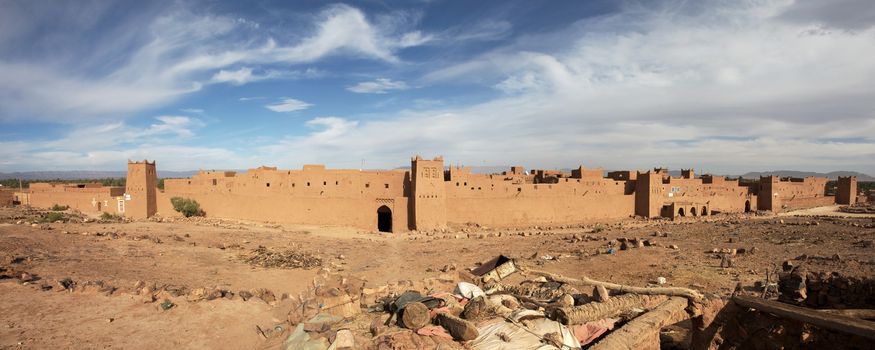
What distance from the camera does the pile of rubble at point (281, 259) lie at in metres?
15.7

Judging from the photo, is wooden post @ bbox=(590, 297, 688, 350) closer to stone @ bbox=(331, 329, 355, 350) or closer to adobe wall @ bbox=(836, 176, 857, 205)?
stone @ bbox=(331, 329, 355, 350)

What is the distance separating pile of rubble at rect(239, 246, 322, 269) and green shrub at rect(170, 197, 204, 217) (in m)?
17.9

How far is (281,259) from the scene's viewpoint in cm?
1627

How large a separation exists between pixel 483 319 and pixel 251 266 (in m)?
11.1

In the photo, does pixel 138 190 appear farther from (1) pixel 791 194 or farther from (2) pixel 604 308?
(1) pixel 791 194

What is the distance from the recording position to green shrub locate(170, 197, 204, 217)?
32406 mm

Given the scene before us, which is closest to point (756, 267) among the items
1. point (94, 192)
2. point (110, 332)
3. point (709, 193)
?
point (110, 332)

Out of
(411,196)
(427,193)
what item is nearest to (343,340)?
(427,193)

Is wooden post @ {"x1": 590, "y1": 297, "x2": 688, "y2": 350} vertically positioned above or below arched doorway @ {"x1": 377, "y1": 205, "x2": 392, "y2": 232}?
above

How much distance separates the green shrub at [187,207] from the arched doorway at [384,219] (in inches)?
579

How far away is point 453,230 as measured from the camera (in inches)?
1076

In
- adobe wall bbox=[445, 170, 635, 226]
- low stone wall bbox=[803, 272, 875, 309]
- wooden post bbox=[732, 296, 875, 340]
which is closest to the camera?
wooden post bbox=[732, 296, 875, 340]

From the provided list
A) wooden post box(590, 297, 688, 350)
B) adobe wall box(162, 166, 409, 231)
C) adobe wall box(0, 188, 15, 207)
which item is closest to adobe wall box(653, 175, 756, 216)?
adobe wall box(162, 166, 409, 231)

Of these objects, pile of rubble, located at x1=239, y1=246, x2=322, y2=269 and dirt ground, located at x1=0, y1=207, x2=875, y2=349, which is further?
pile of rubble, located at x1=239, y1=246, x2=322, y2=269
